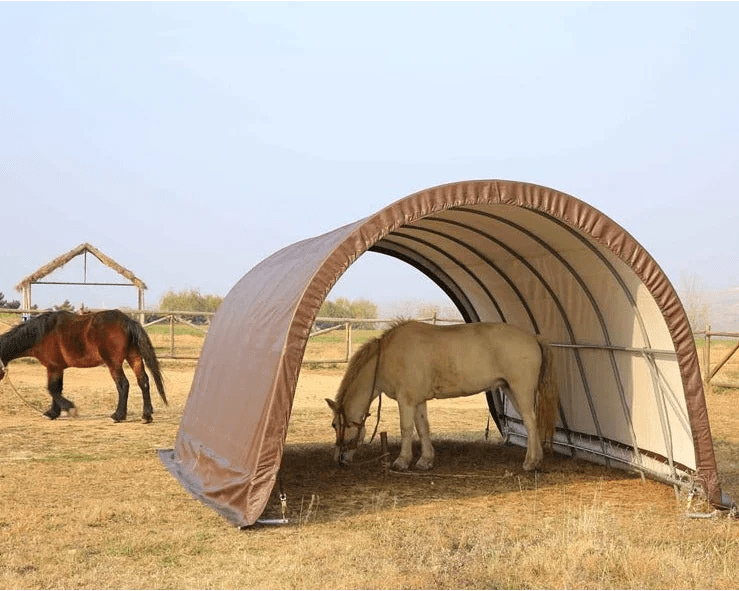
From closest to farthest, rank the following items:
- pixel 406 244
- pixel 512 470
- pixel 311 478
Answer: pixel 311 478 < pixel 512 470 < pixel 406 244

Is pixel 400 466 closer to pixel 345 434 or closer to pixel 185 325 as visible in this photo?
pixel 345 434

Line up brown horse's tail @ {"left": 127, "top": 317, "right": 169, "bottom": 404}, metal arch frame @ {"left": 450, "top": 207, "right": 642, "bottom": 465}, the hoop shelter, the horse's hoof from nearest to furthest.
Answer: the hoop shelter → metal arch frame @ {"left": 450, "top": 207, "right": 642, "bottom": 465} → the horse's hoof → brown horse's tail @ {"left": 127, "top": 317, "right": 169, "bottom": 404}

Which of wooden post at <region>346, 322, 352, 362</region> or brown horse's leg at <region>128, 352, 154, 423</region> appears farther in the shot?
wooden post at <region>346, 322, 352, 362</region>

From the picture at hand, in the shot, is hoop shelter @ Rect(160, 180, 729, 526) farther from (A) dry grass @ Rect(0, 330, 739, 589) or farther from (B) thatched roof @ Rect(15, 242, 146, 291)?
(B) thatched roof @ Rect(15, 242, 146, 291)

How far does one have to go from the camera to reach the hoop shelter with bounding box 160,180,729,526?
312 inches

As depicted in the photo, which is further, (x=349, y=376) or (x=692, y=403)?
(x=349, y=376)

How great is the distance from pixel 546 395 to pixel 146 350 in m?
7.46

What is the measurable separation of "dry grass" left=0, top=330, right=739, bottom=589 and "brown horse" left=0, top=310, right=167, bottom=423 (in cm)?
285

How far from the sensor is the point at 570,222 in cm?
842

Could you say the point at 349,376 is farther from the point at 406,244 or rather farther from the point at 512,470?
the point at 406,244

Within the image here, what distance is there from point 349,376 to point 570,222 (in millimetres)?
3288

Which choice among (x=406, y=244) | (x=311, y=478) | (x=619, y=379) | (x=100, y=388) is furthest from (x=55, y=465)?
(x=100, y=388)

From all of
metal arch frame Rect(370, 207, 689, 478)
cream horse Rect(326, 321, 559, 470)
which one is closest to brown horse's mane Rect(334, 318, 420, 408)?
cream horse Rect(326, 321, 559, 470)

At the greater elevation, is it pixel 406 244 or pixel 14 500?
pixel 406 244
